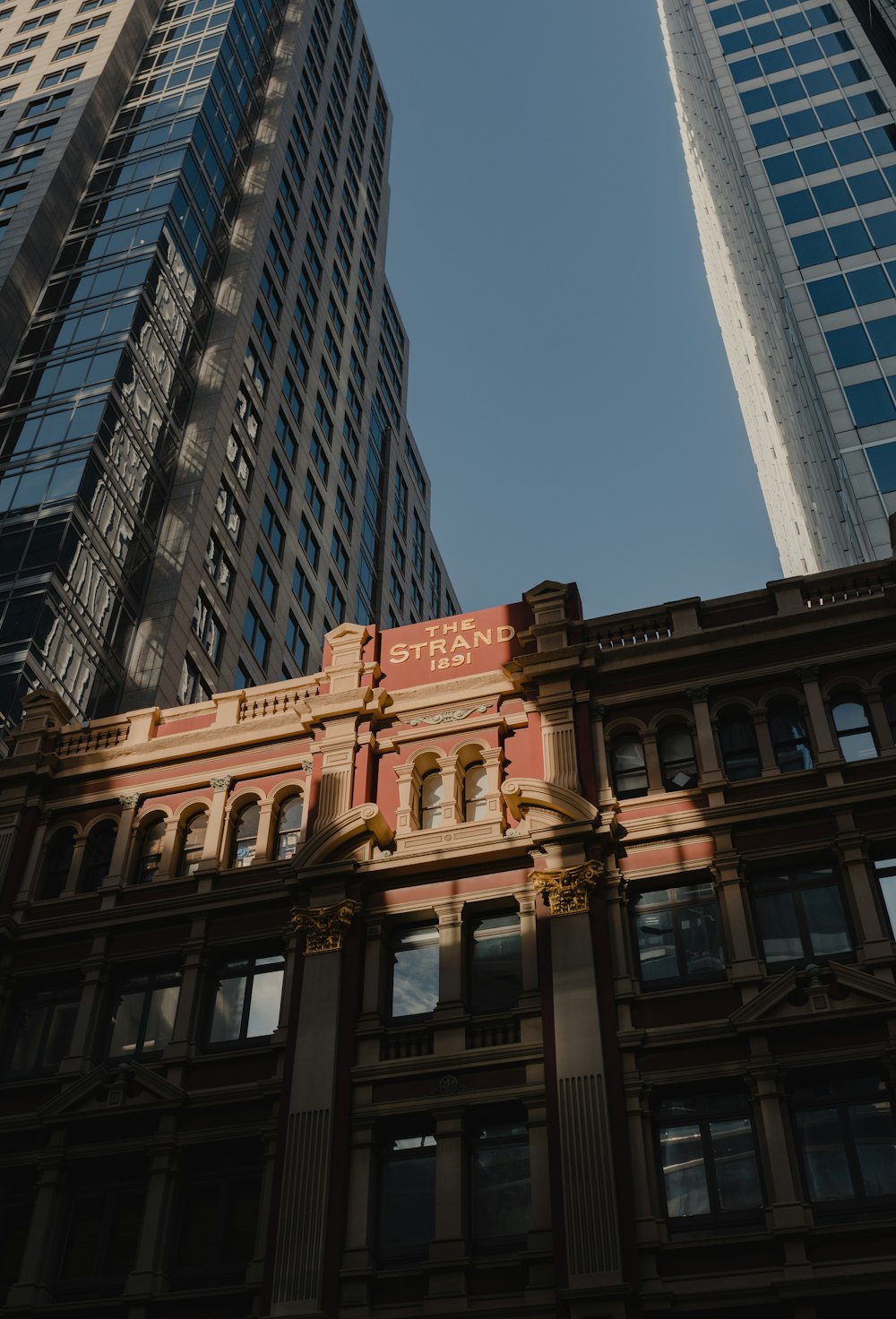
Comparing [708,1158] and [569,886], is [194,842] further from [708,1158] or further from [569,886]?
[708,1158]

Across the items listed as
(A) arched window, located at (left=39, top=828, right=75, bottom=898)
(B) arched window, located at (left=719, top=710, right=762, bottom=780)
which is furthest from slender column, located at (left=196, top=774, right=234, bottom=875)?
(B) arched window, located at (left=719, top=710, right=762, bottom=780)

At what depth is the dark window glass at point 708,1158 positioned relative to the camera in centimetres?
2180

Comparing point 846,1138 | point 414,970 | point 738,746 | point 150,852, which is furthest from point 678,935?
point 150,852

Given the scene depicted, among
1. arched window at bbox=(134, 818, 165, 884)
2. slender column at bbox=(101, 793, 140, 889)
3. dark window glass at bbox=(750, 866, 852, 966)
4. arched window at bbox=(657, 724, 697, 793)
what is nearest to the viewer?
dark window glass at bbox=(750, 866, 852, 966)

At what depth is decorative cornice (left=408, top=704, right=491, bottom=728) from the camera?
29.9 meters

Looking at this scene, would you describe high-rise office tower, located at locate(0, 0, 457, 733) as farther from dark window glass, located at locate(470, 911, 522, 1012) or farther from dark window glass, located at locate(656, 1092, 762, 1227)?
dark window glass, located at locate(656, 1092, 762, 1227)

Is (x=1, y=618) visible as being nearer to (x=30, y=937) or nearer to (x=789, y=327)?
(x=30, y=937)

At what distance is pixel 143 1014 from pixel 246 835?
14.9 ft

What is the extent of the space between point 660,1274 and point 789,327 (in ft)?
154

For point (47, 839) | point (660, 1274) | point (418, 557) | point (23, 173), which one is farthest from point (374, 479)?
point (660, 1274)

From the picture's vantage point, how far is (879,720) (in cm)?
2686

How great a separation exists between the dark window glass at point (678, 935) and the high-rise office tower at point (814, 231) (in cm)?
2257

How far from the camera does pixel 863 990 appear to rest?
74.7 ft

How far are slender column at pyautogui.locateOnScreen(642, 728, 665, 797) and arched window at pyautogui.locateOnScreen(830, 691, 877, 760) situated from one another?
3.67 meters
